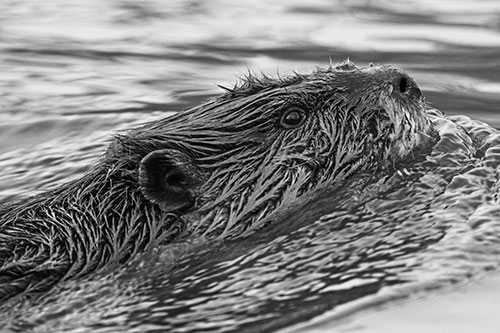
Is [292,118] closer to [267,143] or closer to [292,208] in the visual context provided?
[267,143]

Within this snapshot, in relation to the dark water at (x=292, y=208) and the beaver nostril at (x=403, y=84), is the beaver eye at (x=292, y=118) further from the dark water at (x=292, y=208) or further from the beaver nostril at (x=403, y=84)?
the beaver nostril at (x=403, y=84)

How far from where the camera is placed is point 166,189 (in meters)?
4.99

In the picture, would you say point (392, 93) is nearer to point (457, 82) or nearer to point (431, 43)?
point (457, 82)

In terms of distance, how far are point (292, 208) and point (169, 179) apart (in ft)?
2.11

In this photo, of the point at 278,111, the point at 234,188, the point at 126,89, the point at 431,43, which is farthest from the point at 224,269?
the point at 431,43

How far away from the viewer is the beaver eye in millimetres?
5320

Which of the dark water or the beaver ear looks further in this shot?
the beaver ear

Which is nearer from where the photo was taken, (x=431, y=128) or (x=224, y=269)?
(x=224, y=269)

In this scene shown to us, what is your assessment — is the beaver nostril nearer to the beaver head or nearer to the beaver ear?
the beaver head

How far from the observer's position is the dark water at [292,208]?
4535mm

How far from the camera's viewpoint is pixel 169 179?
4.99 metres

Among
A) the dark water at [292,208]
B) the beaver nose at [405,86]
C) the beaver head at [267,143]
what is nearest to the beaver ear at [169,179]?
the beaver head at [267,143]

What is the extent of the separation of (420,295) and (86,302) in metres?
1.35

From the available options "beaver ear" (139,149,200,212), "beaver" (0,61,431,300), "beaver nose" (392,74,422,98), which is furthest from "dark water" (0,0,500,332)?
"beaver nose" (392,74,422,98)
